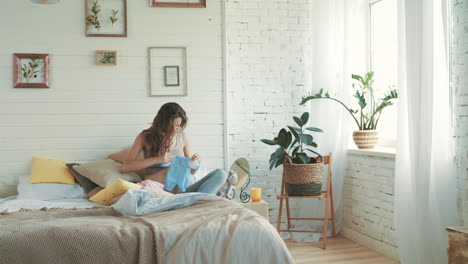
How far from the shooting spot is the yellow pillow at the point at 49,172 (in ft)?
14.0

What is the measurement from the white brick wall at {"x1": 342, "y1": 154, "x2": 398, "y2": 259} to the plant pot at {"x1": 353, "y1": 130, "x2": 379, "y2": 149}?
4.5 inches

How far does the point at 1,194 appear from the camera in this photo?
450 centimetres

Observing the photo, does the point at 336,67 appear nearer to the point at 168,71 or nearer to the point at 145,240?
the point at 168,71

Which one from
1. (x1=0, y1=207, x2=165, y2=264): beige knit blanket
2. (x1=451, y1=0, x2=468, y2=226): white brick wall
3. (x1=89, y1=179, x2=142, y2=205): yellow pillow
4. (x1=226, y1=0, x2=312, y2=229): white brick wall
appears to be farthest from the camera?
(x1=226, y1=0, x2=312, y2=229): white brick wall

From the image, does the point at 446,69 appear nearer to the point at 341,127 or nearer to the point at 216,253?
the point at 341,127

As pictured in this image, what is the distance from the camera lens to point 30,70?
14.9ft

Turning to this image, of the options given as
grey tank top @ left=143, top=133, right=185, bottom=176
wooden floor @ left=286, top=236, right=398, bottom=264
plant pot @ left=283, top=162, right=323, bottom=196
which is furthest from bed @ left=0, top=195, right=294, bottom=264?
plant pot @ left=283, top=162, right=323, bottom=196

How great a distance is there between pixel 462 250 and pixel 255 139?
2572 mm

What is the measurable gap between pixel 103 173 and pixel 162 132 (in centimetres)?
59

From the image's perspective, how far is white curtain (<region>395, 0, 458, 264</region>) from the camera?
3.36m

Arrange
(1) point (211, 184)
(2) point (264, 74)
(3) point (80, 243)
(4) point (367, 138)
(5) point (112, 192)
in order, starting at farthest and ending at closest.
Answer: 1. (2) point (264, 74)
2. (4) point (367, 138)
3. (1) point (211, 184)
4. (5) point (112, 192)
5. (3) point (80, 243)

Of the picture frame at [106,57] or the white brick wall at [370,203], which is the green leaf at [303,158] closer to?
the white brick wall at [370,203]

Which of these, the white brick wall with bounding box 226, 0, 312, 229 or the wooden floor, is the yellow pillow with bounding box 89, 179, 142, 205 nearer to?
the wooden floor

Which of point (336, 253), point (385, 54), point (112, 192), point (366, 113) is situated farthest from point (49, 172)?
point (385, 54)
